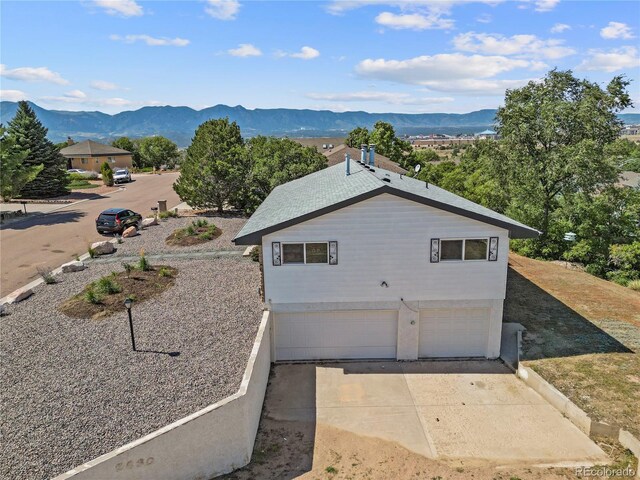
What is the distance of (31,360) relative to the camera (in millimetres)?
11281

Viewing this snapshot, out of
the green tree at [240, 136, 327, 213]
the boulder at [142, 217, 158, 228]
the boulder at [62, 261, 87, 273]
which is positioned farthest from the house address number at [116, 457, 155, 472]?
the green tree at [240, 136, 327, 213]

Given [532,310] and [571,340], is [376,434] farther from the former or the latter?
[532,310]

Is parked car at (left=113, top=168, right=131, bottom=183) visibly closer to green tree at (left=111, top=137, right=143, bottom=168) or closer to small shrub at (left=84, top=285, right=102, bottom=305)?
green tree at (left=111, top=137, right=143, bottom=168)

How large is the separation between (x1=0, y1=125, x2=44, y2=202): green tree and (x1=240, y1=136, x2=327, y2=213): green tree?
1837cm

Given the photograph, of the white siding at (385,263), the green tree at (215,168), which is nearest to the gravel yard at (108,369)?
the white siding at (385,263)

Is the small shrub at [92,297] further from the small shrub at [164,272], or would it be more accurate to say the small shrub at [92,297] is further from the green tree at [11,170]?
the green tree at [11,170]

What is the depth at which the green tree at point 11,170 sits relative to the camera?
107 feet

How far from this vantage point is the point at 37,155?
4106 centimetres

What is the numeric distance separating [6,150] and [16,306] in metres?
24.1

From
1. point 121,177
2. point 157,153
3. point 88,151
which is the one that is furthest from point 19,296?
point 157,153

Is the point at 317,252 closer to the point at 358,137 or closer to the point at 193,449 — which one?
the point at 193,449

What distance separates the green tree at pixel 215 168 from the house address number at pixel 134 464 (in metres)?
23.0

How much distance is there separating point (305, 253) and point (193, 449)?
5.99m

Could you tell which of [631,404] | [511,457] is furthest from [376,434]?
[631,404]
